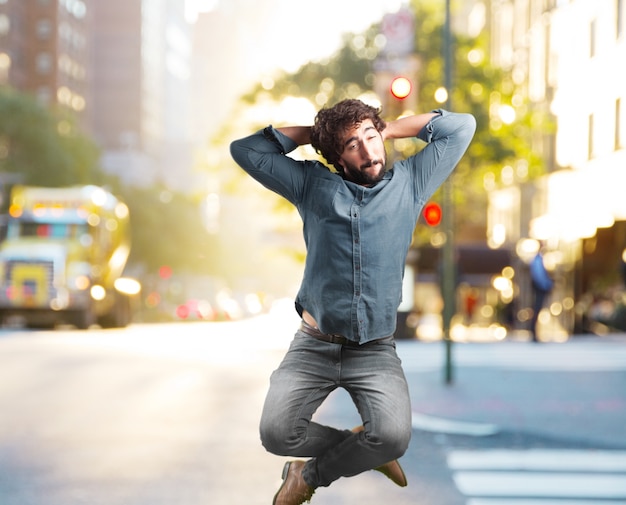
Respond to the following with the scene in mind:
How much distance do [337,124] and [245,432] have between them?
5962 millimetres

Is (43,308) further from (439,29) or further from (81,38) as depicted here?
(81,38)

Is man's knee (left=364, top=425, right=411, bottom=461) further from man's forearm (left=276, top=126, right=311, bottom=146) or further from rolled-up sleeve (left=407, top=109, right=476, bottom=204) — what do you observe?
man's forearm (left=276, top=126, right=311, bottom=146)

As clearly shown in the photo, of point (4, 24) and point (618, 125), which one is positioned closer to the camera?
point (618, 125)

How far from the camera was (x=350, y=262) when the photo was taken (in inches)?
179

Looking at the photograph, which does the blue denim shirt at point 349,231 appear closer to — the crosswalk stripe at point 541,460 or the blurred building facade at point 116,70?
the crosswalk stripe at point 541,460

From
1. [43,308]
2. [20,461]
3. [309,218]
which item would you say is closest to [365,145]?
[309,218]

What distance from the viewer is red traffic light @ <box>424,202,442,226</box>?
15.4 meters

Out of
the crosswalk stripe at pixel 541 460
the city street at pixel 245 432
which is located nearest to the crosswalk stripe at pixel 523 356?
the city street at pixel 245 432

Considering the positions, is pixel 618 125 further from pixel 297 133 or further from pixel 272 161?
pixel 272 161

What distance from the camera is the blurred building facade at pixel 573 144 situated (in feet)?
110

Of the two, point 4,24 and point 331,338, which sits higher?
point 4,24

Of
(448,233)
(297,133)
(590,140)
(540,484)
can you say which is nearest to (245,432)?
(540,484)

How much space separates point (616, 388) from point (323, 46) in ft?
94.4

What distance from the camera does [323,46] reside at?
41.2 meters
